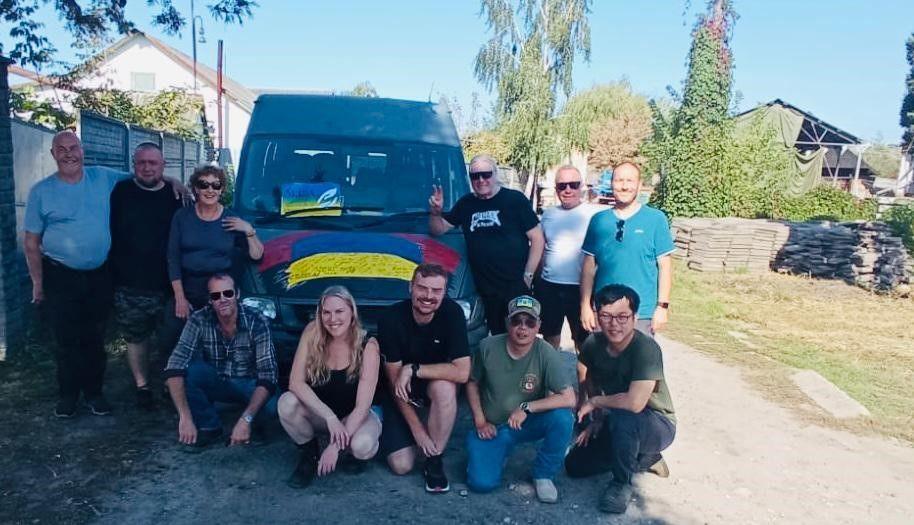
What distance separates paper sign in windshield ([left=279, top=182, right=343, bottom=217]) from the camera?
5.15 metres

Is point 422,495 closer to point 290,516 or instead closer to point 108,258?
point 290,516

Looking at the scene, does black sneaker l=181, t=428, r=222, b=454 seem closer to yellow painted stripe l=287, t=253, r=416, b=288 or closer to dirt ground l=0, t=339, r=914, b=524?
dirt ground l=0, t=339, r=914, b=524

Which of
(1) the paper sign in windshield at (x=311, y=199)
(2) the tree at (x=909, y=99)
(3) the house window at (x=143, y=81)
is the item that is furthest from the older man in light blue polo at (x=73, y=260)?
(2) the tree at (x=909, y=99)

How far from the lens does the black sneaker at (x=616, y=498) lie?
3.73 meters

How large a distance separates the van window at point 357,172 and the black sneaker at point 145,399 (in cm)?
148

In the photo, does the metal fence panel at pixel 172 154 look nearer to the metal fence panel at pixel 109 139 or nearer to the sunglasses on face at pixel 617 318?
the metal fence panel at pixel 109 139

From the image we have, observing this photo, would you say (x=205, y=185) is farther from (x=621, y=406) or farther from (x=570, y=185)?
(x=621, y=406)

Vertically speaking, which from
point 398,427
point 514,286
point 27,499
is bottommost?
point 27,499

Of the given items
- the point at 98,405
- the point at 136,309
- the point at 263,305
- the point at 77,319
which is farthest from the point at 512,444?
the point at 77,319

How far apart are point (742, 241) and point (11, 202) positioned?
38.2ft

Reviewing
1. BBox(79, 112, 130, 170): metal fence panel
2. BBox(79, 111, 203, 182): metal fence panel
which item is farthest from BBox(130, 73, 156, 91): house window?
BBox(79, 112, 130, 170): metal fence panel

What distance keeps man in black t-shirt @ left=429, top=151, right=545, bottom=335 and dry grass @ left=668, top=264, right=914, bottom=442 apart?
2.71 m

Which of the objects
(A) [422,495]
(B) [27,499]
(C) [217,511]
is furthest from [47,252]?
(A) [422,495]

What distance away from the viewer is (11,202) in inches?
228
